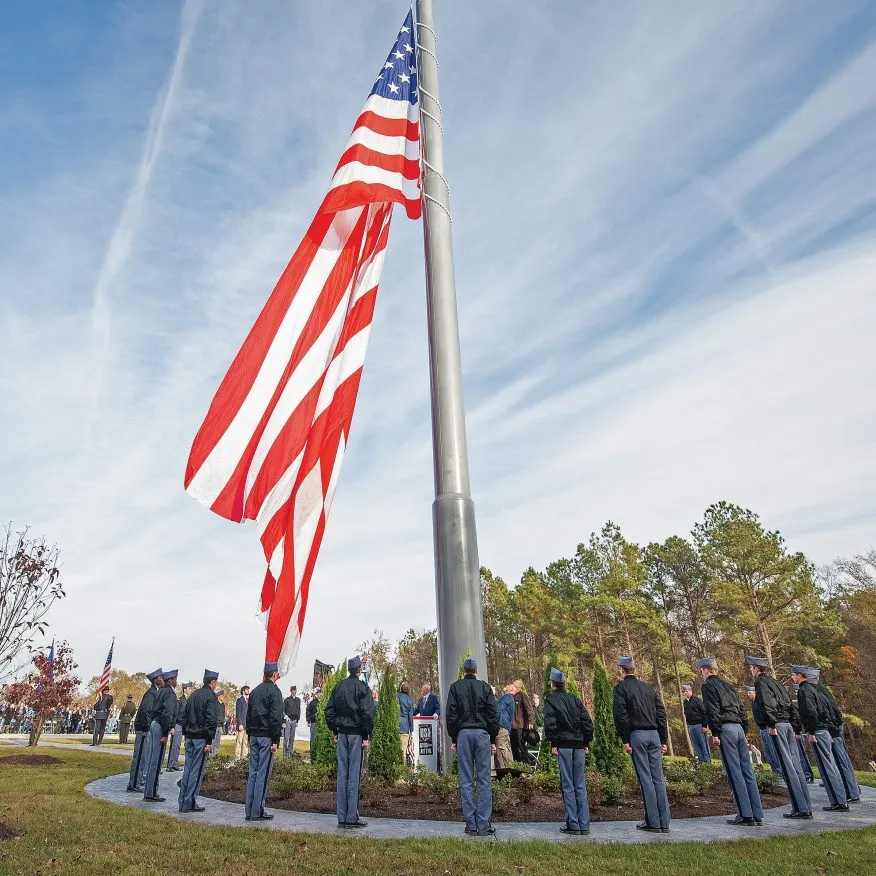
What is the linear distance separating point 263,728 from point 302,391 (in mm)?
5126

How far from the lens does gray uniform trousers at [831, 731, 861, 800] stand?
11.1m

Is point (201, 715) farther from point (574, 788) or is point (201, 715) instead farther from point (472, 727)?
point (574, 788)

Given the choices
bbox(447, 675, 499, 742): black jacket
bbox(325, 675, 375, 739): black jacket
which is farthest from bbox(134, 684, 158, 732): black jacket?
bbox(447, 675, 499, 742): black jacket

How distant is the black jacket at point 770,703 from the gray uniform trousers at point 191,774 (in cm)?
874

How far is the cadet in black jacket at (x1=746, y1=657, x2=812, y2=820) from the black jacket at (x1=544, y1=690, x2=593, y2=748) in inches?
123

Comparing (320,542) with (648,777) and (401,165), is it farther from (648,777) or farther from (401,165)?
(401,165)

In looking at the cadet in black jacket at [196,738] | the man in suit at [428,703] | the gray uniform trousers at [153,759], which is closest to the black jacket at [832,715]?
the man in suit at [428,703]

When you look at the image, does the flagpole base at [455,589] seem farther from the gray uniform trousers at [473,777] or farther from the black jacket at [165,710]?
the black jacket at [165,710]

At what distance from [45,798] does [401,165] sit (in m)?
12.5

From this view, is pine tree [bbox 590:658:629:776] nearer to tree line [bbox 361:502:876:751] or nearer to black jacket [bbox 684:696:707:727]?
black jacket [bbox 684:696:707:727]

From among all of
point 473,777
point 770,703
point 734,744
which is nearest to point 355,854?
point 473,777

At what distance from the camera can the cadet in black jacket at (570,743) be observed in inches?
333

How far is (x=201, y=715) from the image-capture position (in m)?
10.9

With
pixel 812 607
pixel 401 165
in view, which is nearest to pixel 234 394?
pixel 401 165
